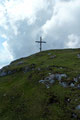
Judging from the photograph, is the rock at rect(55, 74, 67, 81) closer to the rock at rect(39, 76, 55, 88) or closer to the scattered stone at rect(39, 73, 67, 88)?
the scattered stone at rect(39, 73, 67, 88)

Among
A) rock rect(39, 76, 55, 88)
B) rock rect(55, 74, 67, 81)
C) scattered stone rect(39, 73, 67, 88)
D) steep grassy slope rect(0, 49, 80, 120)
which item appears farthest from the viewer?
rock rect(55, 74, 67, 81)

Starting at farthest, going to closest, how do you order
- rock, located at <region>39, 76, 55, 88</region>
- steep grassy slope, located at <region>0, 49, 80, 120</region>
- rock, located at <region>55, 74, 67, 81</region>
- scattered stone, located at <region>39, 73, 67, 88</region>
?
1. rock, located at <region>55, 74, 67, 81</region>
2. scattered stone, located at <region>39, 73, 67, 88</region>
3. rock, located at <region>39, 76, 55, 88</region>
4. steep grassy slope, located at <region>0, 49, 80, 120</region>

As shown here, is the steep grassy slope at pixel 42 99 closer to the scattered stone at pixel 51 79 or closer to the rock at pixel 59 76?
the scattered stone at pixel 51 79

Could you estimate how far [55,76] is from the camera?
3127cm

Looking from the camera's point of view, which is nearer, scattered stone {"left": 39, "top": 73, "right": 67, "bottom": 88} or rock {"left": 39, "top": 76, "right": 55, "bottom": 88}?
rock {"left": 39, "top": 76, "right": 55, "bottom": 88}

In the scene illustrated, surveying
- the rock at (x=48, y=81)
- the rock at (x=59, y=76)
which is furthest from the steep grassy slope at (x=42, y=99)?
the rock at (x=59, y=76)

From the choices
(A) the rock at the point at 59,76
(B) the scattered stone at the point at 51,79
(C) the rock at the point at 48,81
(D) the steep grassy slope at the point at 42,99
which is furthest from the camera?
(A) the rock at the point at 59,76

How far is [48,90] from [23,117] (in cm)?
665

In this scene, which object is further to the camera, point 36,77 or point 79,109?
point 36,77

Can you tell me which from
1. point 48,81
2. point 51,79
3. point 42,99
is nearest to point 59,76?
point 51,79

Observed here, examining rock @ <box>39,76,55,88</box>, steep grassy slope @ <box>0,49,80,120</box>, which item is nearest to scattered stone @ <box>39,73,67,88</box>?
rock @ <box>39,76,55,88</box>

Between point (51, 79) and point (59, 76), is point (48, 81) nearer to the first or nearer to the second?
point (51, 79)

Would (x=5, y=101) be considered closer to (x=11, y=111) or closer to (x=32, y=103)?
(x=11, y=111)

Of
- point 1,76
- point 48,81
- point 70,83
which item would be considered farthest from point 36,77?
point 1,76
